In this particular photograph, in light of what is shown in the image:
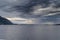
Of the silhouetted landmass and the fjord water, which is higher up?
the silhouetted landmass

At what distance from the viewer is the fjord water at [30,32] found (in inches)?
185

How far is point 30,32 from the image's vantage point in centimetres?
504

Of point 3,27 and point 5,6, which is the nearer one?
point 5,6

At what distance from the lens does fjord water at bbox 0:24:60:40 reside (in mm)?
4695

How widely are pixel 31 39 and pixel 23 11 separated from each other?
1.86ft

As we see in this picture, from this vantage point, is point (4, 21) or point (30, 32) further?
point (30, 32)

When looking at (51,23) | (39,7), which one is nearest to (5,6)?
(39,7)

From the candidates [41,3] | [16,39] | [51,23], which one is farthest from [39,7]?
[16,39]

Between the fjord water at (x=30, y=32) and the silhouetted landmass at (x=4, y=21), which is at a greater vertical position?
the silhouetted landmass at (x=4, y=21)

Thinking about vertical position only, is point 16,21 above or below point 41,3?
below

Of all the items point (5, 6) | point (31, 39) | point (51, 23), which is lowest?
point (31, 39)

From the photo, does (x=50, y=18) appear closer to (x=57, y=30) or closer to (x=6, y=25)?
(x=57, y=30)

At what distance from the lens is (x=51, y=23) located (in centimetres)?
486

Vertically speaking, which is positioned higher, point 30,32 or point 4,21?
point 4,21
